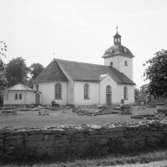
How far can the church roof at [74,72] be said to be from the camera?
40.7 meters

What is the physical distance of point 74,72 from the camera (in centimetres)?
4178

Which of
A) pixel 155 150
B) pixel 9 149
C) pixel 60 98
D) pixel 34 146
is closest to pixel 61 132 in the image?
pixel 34 146

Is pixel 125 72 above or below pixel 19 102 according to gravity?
above

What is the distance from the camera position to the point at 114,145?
7215 millimetres

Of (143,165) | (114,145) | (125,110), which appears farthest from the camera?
(125,110)

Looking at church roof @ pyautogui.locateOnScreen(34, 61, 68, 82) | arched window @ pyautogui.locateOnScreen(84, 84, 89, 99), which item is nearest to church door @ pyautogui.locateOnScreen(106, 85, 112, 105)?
arched window @ pyautogui.locateOnScreen(84, 84, 89, 99)

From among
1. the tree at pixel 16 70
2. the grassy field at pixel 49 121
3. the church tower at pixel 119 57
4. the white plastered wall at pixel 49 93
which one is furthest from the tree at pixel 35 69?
the grassy field at pixel 49 121

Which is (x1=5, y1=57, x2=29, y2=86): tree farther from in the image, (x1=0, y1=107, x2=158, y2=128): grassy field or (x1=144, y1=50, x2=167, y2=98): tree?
(x1=144, y1=50, x2=167, y2=98): tree

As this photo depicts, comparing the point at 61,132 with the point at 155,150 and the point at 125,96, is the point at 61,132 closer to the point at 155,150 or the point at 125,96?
the point at 155,150

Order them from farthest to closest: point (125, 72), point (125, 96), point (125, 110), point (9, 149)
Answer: point (125, 72)
point (125, 96)
point (125, 110)
point (9, 149)

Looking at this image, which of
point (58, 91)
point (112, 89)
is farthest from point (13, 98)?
point (112, 89)

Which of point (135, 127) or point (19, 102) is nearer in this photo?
point (135, 127)

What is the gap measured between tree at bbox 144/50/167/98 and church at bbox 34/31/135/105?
27196mm

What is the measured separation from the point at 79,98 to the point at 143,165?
115 ft
